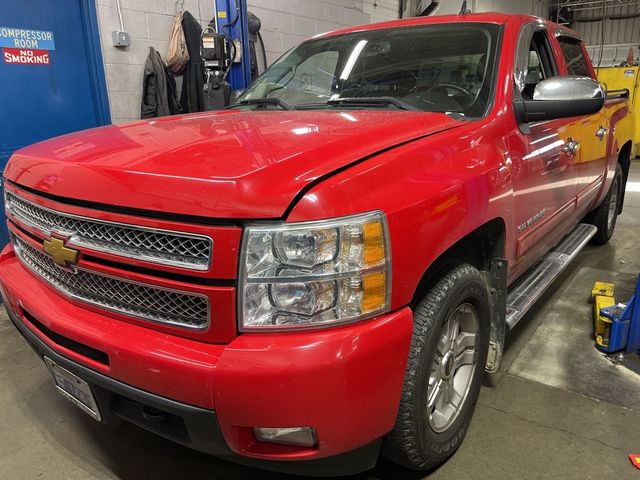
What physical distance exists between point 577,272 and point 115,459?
3584 mm

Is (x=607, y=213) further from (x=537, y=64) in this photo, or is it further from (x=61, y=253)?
(x=61, y=253)

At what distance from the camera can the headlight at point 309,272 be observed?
4.28 ft

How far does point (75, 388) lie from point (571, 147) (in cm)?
269

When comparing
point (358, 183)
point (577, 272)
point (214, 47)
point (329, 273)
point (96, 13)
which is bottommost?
point (577, 272)

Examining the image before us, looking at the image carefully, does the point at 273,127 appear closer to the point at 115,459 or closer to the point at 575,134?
the point at 115,459

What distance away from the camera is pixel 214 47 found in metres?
4.84

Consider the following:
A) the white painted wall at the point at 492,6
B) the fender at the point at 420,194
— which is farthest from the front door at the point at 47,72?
the white painted wall at the point at 492,6

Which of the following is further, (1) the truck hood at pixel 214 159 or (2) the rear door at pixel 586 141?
(2) the rear door at pixel 586 141

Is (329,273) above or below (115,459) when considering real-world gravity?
above

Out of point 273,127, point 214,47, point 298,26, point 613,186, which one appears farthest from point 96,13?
point 613,186

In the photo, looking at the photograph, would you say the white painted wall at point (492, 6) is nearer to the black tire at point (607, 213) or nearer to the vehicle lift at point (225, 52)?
the vehicle lift at point (225, 52)

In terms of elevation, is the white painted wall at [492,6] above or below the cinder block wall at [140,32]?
above

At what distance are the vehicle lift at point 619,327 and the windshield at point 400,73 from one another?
54.4 inches

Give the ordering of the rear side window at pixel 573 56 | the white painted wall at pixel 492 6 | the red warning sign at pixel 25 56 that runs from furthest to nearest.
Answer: the white painted wall at pixel 492 6, the red warning sign at pixel 25 56, the rear side window at pixel 573 56
